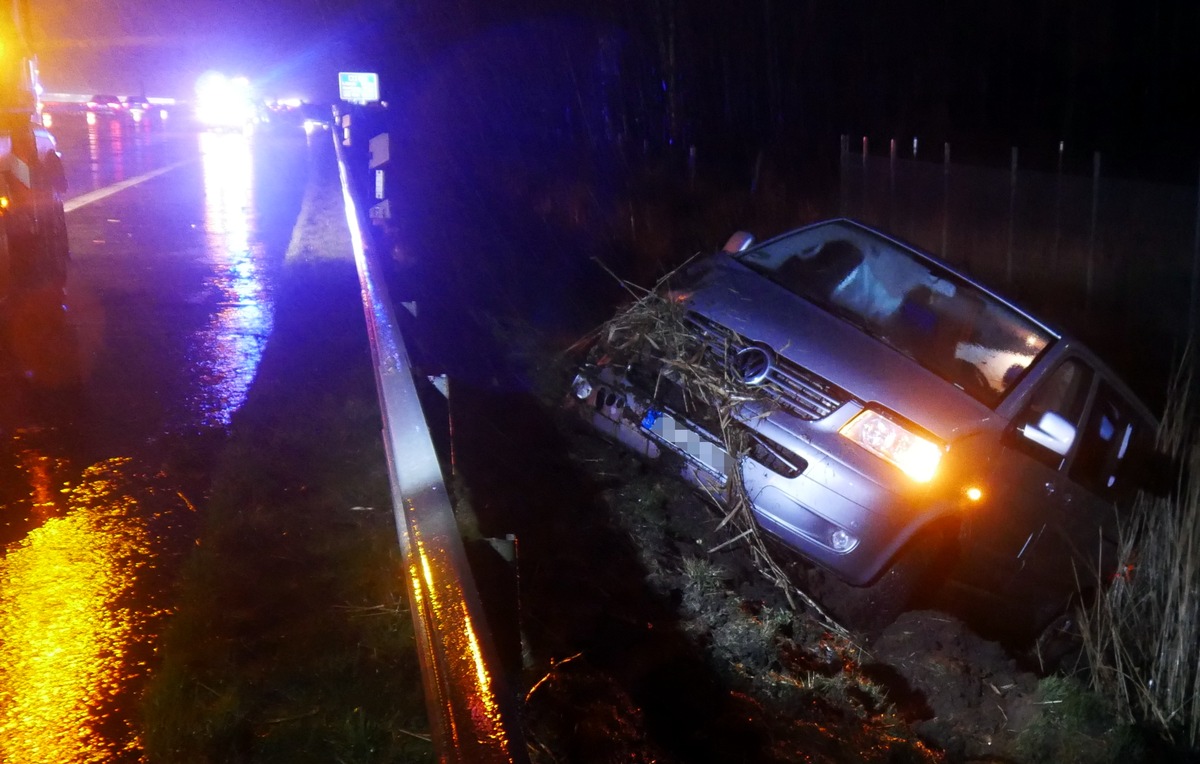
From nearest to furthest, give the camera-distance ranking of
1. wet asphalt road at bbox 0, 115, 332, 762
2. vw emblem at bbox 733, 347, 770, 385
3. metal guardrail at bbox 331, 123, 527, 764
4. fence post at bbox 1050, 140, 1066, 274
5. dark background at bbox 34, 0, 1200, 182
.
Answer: metal guardrail at bbox 331, 123, 527, 764, wet asphalt road at bbox 0, 115, 332, 762, vw emblem at bbox 733, 347, 770, 385, fence post at bbox 1050, 140, 1066, 274, dark background at bbox 34, 0, 1200, 182

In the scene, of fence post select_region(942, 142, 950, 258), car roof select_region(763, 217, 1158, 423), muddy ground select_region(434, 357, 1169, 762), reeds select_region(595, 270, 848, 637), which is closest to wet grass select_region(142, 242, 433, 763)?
muddy ground select_region(434, 357, 1169, 762)

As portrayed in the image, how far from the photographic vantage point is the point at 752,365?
5.68 meters

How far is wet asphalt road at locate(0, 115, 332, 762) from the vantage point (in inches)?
139

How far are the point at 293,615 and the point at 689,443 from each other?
2.32 meters

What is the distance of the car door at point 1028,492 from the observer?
5680 millimetres

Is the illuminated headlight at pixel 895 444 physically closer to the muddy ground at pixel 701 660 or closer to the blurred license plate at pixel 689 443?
the blurred license plate at pixel 689 443

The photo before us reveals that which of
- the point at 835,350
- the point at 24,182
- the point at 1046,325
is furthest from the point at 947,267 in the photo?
the point at 24,182

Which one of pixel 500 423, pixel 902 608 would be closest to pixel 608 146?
pixel 500 423

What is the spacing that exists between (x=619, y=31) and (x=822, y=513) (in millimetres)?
19497

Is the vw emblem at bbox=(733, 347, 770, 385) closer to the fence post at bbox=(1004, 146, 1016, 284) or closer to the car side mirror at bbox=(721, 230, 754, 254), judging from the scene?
the car side mirror at bbox=(721, 230, 754, 254)

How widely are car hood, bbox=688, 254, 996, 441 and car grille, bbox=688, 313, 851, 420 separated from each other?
0.05 meters

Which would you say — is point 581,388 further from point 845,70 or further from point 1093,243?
point 845,70

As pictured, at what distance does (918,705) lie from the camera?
5.11 meters

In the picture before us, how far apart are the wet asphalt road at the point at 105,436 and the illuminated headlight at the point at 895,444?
10.5 ft
